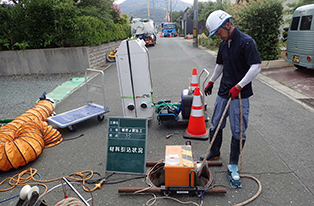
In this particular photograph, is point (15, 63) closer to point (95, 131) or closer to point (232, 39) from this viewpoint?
point (95, 131)

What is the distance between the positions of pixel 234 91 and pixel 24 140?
11.3 feet

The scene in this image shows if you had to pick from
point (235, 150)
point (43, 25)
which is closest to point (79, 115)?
point (235, 150)

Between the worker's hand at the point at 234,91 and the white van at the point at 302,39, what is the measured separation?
735 cm

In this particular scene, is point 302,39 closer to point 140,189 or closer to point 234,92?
point 234,92

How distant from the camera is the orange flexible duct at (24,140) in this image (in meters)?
3.58

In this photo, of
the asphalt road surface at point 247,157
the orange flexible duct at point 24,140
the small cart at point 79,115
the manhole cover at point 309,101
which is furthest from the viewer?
the manhole cover at point 309,101

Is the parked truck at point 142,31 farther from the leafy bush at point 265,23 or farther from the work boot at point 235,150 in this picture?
the work boot at point 235,150

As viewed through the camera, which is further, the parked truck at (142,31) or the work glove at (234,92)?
the parked truck at (142,31)

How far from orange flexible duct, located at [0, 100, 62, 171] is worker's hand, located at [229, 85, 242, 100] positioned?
3.32m

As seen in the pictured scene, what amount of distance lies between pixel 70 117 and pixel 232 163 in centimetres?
364

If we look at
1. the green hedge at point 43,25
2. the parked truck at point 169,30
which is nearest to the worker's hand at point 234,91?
the green hedge at point 43,25

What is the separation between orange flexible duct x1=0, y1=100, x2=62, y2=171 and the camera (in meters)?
3.58

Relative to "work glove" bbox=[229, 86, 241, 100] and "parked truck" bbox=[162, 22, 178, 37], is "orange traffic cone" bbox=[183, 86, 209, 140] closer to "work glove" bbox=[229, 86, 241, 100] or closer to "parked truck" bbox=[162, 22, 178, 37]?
"work glove" bbox=[229, 86, 241, 100]

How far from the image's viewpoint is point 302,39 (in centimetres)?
893
